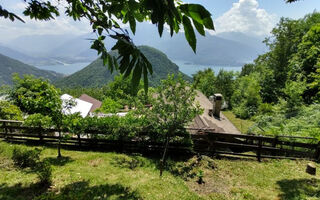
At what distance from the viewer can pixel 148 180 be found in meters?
5.27

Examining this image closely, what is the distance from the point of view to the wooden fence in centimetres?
754

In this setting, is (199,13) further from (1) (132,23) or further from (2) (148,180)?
(2) (148,180)

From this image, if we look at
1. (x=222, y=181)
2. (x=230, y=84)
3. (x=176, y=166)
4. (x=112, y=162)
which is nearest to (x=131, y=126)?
(x=112, y=162)

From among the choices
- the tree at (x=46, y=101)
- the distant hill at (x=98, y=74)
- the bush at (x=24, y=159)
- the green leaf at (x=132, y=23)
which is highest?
the distant hill at (x=98, y=74)

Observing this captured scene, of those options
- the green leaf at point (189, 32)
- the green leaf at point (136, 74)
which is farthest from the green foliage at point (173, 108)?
the green leaf at point (189, 32)

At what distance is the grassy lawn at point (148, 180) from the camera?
4.01 m

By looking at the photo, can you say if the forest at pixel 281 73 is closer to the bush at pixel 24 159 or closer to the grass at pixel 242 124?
the grass at pixel 242 124

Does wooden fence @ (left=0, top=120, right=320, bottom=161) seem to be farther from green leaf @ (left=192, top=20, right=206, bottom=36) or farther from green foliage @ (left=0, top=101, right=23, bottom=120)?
green leaf @ (left=192, top=20, right=206, bottom=36)

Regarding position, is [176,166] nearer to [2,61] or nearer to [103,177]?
[103,177]

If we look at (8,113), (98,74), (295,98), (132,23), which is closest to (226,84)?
(295,98)

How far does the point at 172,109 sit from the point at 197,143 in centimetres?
253

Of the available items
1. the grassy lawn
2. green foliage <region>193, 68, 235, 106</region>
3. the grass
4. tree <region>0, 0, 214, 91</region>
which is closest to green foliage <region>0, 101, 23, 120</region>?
the grassy lawn

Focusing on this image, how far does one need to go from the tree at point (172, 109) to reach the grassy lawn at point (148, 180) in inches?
63.9

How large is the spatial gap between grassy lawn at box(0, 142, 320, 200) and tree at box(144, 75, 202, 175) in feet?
5.33
